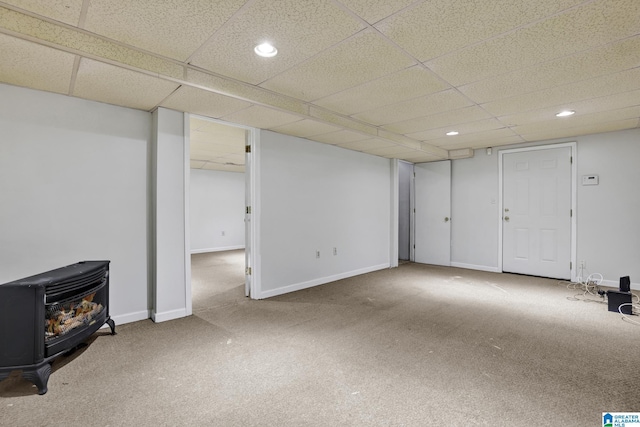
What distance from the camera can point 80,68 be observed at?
2215 millimetres

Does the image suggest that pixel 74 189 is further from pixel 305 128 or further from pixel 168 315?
pixel 305 128

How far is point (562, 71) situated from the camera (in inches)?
97.4

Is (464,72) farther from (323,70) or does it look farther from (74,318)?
(74,318)

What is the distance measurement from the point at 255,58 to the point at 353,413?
8.01 ft

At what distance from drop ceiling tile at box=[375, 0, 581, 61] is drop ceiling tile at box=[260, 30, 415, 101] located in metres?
0.15

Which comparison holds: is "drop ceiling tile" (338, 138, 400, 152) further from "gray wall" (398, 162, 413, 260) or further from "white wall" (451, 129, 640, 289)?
"white wall" (451, 129, 640, 289)

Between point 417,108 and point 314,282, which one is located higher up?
point 417,108

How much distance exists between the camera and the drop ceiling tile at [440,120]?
3.55m

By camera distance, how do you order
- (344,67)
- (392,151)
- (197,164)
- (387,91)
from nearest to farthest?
(344,67), (387,91), (392,151), (197,164)

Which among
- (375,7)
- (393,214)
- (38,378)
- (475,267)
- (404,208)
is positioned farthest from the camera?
(404,208)

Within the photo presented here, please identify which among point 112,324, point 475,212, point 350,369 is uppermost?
point 475,212

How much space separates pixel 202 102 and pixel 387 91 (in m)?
1.76

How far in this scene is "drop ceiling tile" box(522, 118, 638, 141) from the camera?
13.1 feet

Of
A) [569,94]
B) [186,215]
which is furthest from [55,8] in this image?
[569,94]
